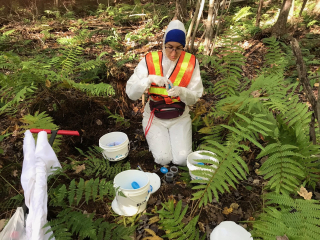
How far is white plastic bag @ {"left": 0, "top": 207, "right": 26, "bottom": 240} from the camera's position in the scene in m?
1.79

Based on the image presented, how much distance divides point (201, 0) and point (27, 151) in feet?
17.5

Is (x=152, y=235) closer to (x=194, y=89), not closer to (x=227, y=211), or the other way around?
(x=227, y=211)

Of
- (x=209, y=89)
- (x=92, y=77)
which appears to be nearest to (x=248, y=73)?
(x=209, y=89)

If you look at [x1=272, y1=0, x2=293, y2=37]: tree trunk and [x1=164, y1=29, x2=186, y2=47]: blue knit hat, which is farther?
[x1=272, y1=0, x2=293, y2=37]: tree trunk

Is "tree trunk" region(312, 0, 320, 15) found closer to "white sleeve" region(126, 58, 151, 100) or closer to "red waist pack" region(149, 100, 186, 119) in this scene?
"red waist pack" region(149, 100, 186, 119)

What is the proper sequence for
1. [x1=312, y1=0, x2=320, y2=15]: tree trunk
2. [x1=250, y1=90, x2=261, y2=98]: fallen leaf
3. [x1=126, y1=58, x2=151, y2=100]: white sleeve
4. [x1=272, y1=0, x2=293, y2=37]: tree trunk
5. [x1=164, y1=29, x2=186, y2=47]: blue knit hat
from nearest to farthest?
[x1=164, y1=29, x2=186, y2=47]: blue knit hat, [x1=126, y1=58, x2=151, y2=100]: white sleeve, [x1=250, y1=90, x2=261, y2=98]: fallen leaf, [x1=272, y1=0, x2=293, y2=37]: tree trunk, [x1=312, y1=0, x2=320, y2=15]: tree trunk

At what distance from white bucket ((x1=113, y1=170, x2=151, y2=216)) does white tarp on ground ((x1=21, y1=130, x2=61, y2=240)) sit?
2.35ft

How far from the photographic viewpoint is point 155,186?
2.88m

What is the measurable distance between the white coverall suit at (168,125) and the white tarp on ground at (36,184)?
1.59 m

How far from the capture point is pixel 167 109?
3383 mm

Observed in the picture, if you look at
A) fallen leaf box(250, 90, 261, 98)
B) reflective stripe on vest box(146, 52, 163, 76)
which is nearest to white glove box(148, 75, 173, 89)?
reflective stripe on vest box(146, 52, 163, 76)

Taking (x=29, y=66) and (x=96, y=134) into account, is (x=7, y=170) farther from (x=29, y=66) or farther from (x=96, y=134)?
(x=29, y=66)

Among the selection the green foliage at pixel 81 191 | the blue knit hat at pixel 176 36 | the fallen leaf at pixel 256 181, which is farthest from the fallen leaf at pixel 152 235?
the blue knit hat at pixel 176 36

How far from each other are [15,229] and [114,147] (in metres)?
1.40
